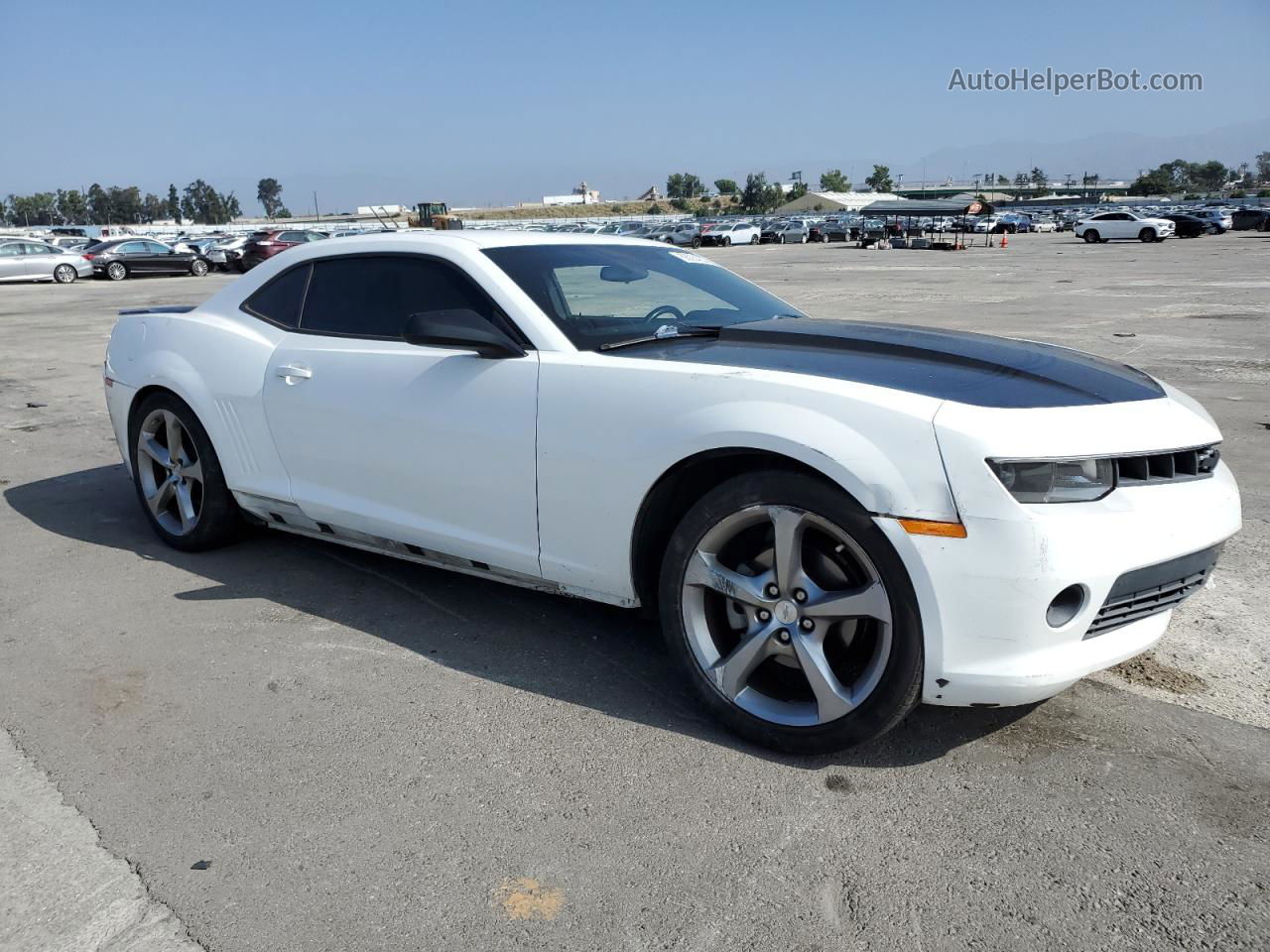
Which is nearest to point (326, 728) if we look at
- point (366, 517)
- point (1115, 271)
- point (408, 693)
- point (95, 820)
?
point (408, 693)

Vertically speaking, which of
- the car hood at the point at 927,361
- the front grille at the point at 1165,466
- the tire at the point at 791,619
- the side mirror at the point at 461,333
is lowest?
the tire at the point at 791,619

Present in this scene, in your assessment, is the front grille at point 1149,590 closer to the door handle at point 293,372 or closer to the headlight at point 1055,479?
the headlight at point 1055,479

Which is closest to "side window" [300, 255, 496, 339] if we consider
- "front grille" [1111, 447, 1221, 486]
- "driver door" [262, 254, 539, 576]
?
"driver door" [262, 254, 539, 576]

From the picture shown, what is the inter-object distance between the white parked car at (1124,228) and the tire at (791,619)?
5333 centimetres

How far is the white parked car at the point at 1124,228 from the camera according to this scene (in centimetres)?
4978

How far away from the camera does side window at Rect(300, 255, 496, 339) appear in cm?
400

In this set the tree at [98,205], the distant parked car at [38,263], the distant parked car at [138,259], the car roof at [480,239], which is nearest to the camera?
the car roof at [480,239]

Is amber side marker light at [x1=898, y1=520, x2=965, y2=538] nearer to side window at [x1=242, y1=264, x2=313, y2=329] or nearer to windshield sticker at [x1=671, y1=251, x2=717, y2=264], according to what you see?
windshield sticker at [x1=671, y1=251, x2=717, y2=264]

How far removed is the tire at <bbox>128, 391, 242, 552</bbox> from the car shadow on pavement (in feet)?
0.39

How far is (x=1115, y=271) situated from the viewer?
27.0 m

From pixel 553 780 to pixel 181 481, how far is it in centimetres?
293

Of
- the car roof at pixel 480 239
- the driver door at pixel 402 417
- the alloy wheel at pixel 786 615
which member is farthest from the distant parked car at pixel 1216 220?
the alloy wheel at pixel 786 615

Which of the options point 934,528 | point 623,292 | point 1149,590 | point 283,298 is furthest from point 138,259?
point 1149,590

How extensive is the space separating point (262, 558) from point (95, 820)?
2.26 metres
